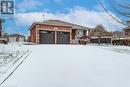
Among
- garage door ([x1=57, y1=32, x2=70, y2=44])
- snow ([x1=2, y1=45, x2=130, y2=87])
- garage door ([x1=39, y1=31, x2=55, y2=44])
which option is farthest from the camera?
garage door ([x1=57, y1=32, x2=70, y2=44])

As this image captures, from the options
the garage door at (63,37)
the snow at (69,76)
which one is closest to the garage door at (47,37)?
the garage door at (63,37)

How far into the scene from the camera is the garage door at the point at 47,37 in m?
50.3

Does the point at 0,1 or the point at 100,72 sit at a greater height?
the point at 0,1

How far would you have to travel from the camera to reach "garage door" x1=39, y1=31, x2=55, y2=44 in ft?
165

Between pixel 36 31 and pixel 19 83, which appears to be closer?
pixel 19 83

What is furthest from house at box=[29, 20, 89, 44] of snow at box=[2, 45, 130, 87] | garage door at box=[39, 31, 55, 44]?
snow at box=[2, 45, 130, 87]

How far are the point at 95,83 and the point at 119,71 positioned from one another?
10.1 feet

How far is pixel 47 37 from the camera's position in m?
50.9

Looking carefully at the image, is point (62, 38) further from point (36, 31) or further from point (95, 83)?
point (95, 83)

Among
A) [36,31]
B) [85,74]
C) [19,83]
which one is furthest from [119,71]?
[36,31]

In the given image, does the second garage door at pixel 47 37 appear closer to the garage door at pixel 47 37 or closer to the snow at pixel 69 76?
the garage door at pixel 47 37

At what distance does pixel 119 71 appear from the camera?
41.9ft

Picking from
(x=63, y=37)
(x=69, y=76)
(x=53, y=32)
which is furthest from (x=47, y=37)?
(x=69, y=76)

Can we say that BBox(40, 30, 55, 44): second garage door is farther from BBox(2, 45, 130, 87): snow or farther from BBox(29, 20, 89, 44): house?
BBox(2, 45, 130, 87): snow
